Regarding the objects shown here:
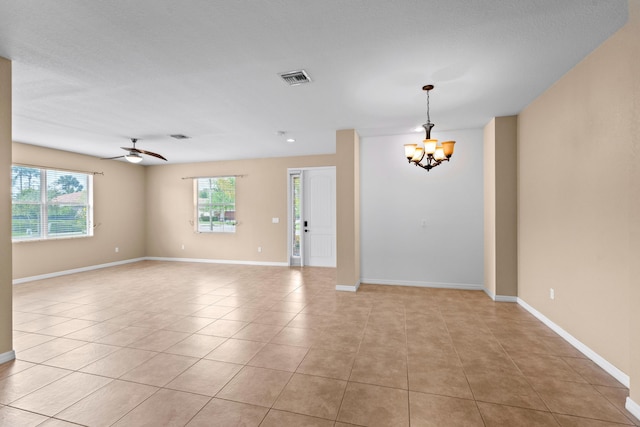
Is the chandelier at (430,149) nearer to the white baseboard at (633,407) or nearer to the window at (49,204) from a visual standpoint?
the white baseboard at (633,407)

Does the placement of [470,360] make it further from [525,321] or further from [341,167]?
[341,167]

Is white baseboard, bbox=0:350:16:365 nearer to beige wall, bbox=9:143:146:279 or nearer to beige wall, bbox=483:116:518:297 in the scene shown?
beige wall, bbox=9:143:146:279

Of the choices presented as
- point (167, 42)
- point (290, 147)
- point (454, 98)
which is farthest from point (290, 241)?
point (167, 42)

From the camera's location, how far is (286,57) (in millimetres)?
2576

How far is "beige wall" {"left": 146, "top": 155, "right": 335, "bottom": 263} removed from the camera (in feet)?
24.3

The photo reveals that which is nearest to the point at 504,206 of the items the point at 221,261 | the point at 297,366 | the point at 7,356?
the point at 297,366

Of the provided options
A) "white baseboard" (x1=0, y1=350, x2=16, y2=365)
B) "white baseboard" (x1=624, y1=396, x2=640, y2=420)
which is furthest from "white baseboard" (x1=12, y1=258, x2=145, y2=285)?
"white baseboard" (x1=624, y1=396, x2=640, y2=420)

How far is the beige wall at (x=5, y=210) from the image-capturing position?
258 cm

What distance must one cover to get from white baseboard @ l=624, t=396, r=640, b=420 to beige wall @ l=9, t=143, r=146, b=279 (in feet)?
28.5

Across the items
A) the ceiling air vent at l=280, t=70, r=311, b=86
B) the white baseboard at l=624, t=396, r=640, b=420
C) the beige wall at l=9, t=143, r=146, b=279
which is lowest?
the white baseboard at l=624, t=396, r=640, b=420

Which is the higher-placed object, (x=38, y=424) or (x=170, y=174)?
(x=170, y=174)

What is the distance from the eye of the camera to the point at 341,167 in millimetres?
4961

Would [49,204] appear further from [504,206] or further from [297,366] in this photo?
[504,206]

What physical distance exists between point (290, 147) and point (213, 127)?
191 cm
